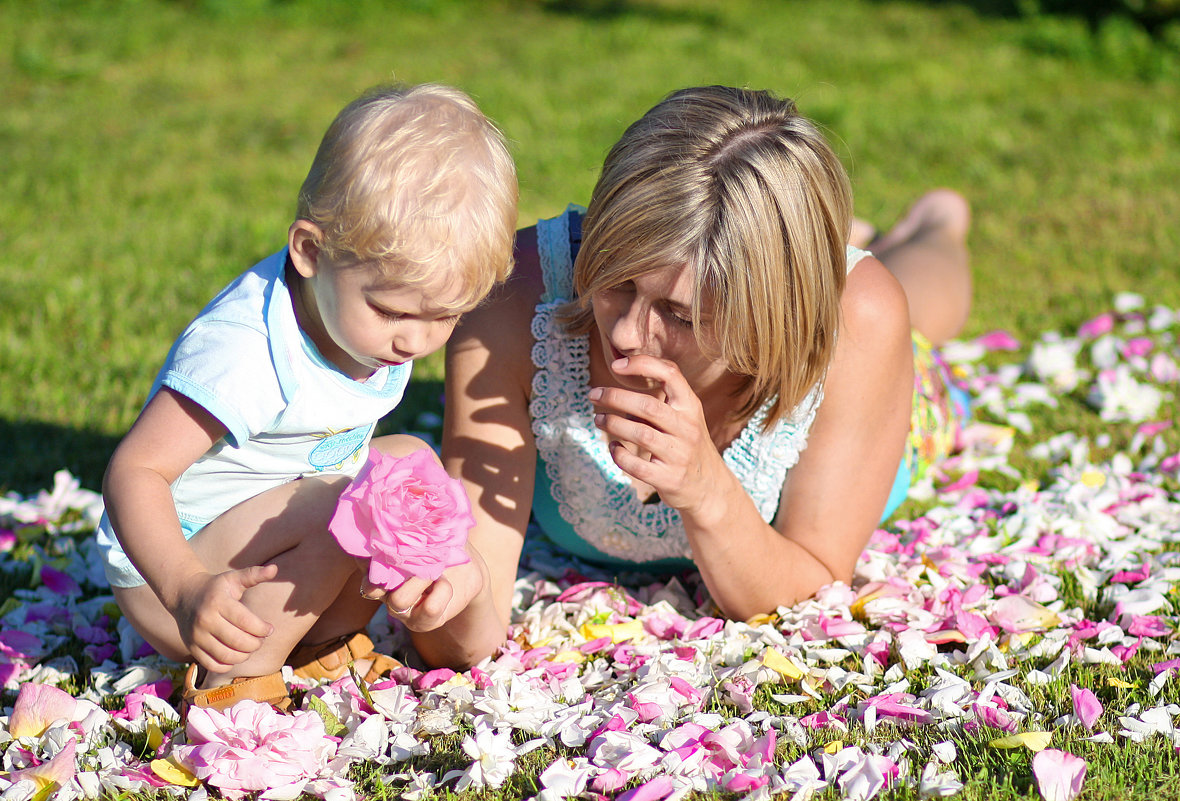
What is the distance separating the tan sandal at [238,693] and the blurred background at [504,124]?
4.74 feet

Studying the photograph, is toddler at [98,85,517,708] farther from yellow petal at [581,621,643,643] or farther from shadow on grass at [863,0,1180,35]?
shadow on grass at [863,0,1180,35]

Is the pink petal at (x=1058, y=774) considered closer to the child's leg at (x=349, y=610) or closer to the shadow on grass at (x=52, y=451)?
the child's leg at (x=349, y=610)

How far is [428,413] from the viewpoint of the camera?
3.99 metres

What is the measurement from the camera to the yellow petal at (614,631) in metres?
2.64

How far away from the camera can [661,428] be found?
86.8 inches

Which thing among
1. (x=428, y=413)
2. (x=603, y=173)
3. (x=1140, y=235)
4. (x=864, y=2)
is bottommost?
→ (x=428, y=413)

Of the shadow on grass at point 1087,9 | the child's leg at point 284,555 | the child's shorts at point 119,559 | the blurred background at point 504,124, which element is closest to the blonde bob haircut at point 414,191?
the child's leg at point 284,555

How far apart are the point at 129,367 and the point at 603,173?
2515mm

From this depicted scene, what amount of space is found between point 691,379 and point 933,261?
7.29 ft

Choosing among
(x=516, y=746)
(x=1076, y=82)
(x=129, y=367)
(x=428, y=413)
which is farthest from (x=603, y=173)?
(x=1076, y=82)

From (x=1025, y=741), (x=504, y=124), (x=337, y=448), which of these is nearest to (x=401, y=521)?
(x=337, y=448)

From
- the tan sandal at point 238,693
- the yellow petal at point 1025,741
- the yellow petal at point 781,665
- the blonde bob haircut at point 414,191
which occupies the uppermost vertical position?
the blonde bob haircut at point 414,191

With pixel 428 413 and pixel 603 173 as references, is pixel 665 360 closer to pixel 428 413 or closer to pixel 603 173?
pixel 603 173

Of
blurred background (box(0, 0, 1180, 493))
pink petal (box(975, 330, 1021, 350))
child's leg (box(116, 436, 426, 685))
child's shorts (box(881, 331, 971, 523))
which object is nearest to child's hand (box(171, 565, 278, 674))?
child's leg (box(116, 436, 426, 685))
